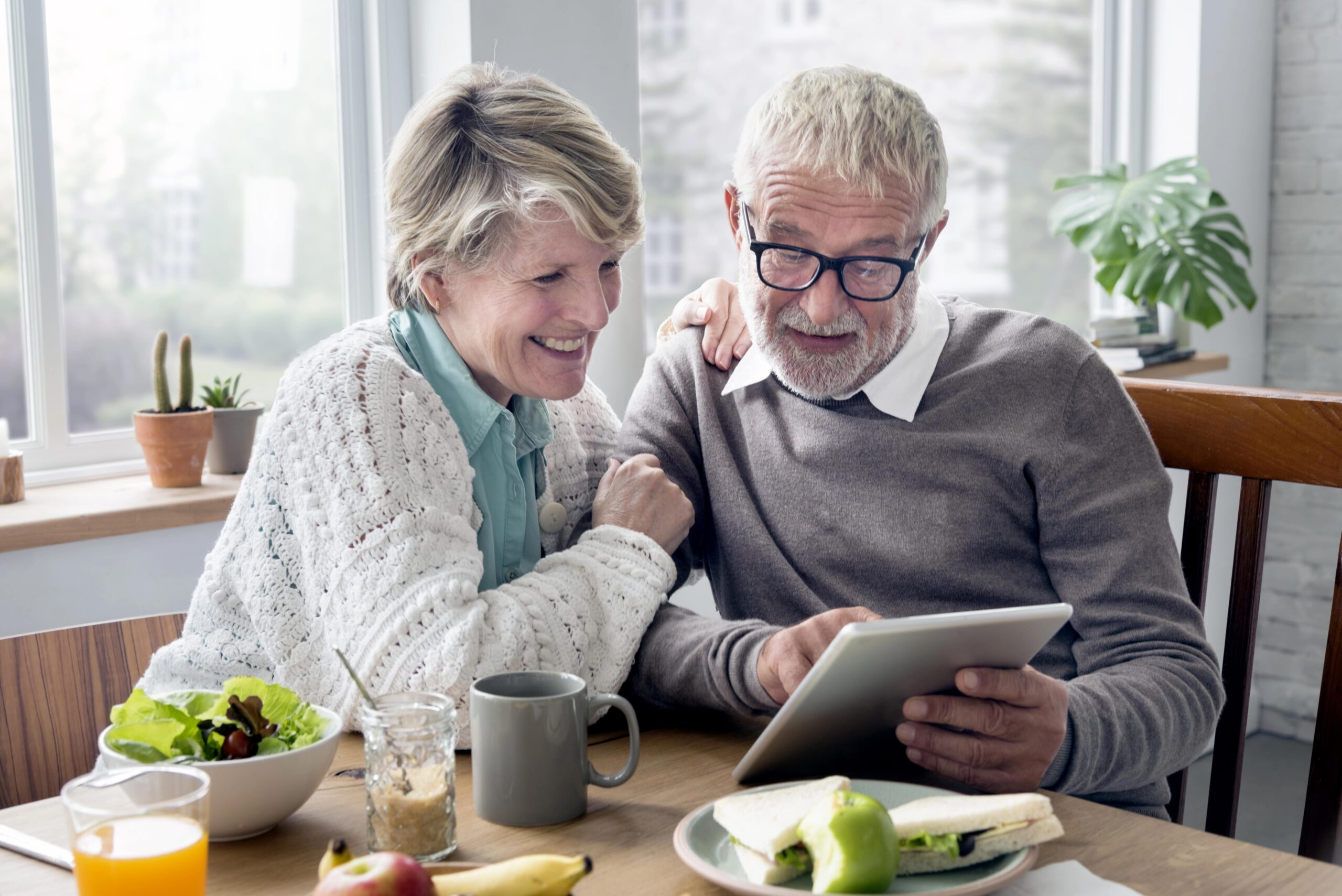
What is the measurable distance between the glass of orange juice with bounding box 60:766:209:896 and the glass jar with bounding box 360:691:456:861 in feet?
0.44

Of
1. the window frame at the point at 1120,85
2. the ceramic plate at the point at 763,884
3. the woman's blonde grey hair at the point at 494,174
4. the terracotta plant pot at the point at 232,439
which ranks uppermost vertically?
the window frame at the point at 1120,85

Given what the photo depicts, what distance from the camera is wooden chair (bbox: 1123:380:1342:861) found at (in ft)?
4.28

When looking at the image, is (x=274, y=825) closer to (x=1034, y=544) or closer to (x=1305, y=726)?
(x=1034, y=544)

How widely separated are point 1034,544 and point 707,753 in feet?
1.61

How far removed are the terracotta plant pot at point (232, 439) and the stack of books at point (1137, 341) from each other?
208 cm

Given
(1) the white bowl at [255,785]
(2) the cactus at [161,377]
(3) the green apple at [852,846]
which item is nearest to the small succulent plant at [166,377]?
(2) the cactus at [161,377]

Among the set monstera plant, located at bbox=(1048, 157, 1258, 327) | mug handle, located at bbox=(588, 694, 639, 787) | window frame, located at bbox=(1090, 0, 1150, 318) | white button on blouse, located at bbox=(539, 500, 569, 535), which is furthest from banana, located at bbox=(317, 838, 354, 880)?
window frame, located at bbox=(1090, 0, 1150, 318)

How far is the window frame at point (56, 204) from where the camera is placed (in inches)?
78.4

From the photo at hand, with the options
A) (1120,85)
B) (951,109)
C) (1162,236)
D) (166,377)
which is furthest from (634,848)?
(1120,85)

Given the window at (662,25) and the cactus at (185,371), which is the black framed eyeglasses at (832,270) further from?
the window at (662,25)

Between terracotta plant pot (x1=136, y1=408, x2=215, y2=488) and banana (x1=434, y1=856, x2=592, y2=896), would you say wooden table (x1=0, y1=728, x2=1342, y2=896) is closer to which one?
banana (x1=434, y1=856, x2=592, y2=896)

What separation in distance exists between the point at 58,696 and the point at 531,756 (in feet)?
2.10

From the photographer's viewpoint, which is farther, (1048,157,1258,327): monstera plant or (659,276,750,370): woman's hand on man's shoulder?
(1048,157,1258,327): monstera plant

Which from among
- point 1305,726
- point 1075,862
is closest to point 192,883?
point 1075,862
